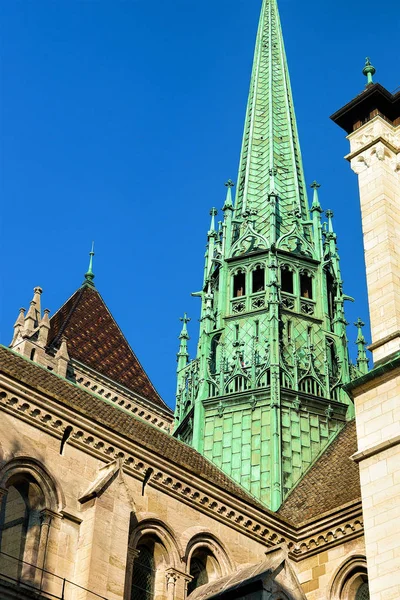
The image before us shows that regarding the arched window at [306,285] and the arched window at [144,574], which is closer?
the arched window at [144,574]

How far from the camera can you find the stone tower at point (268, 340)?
26.8 metres

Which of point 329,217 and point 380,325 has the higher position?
point 329,217

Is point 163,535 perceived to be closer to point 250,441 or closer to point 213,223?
point 250,441

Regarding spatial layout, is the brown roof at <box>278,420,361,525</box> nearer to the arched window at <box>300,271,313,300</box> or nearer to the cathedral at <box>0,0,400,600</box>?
the cathedral at <box>0,0,400,600</box>

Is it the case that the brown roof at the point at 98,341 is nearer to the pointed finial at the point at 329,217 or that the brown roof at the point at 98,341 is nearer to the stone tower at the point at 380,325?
the pointed finial at the point at 329,217

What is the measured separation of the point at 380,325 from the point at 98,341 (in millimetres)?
22157

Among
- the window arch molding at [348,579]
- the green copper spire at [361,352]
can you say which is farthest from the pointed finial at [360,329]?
the window arch molding at [348,579]

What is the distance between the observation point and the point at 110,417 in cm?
2250

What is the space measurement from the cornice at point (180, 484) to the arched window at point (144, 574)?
121 cm

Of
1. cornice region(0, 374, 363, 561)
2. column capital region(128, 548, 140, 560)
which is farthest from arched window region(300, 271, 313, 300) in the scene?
column capital region(128, 548, 140, 560)

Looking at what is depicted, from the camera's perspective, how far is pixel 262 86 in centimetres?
3834

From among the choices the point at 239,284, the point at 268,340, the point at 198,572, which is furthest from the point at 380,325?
the point at 239,284

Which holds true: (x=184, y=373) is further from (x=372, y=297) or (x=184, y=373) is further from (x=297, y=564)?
(x=372, y=297)

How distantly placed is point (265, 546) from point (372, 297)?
257 inches
